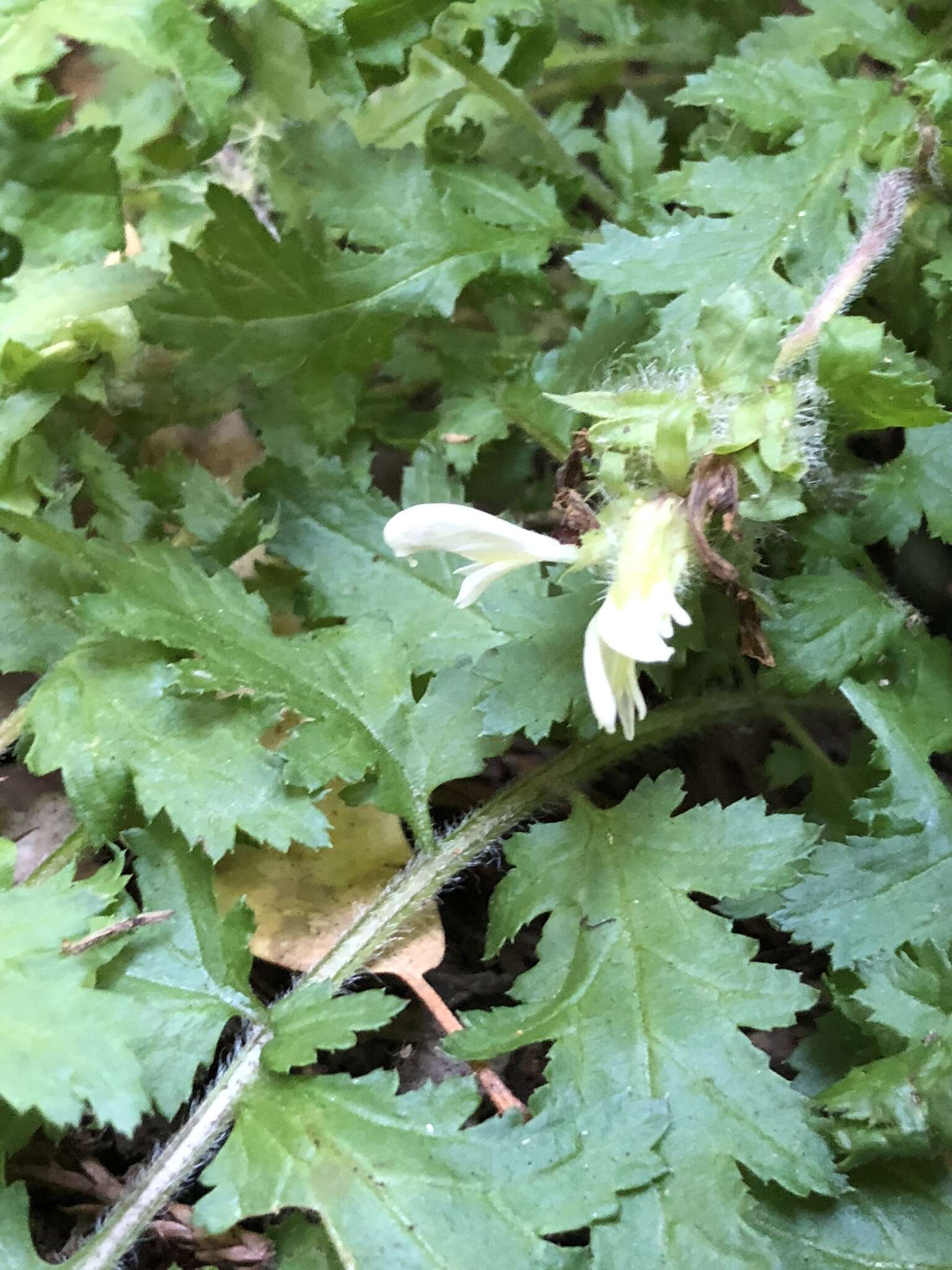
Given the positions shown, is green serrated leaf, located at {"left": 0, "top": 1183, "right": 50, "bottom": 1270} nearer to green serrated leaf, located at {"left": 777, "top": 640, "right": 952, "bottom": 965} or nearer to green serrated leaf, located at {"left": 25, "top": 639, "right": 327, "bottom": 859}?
green serrated leaf, located at {"left": 25, "top": 639, "right": 327, "bottom": 859}

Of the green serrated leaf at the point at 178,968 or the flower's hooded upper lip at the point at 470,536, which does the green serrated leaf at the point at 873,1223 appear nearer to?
the green serrated leaf at the point at 178,968

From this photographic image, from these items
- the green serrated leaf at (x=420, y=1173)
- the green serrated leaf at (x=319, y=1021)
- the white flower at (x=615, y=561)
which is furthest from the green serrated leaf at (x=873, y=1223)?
the white flower at (x=615, y=561)

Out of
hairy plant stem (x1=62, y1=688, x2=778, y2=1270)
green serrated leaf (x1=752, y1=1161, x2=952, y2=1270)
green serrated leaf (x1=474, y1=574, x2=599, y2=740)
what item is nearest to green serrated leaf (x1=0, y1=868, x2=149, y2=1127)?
hairy plant stem (x1=62, y1=688, x2=778, y2=1270)

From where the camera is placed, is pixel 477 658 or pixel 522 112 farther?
pixel 522 112

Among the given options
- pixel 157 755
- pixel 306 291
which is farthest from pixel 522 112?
pixel 157 755

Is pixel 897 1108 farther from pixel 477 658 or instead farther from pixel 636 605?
pixel 477 658

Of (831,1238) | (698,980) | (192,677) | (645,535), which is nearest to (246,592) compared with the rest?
(192,677)
